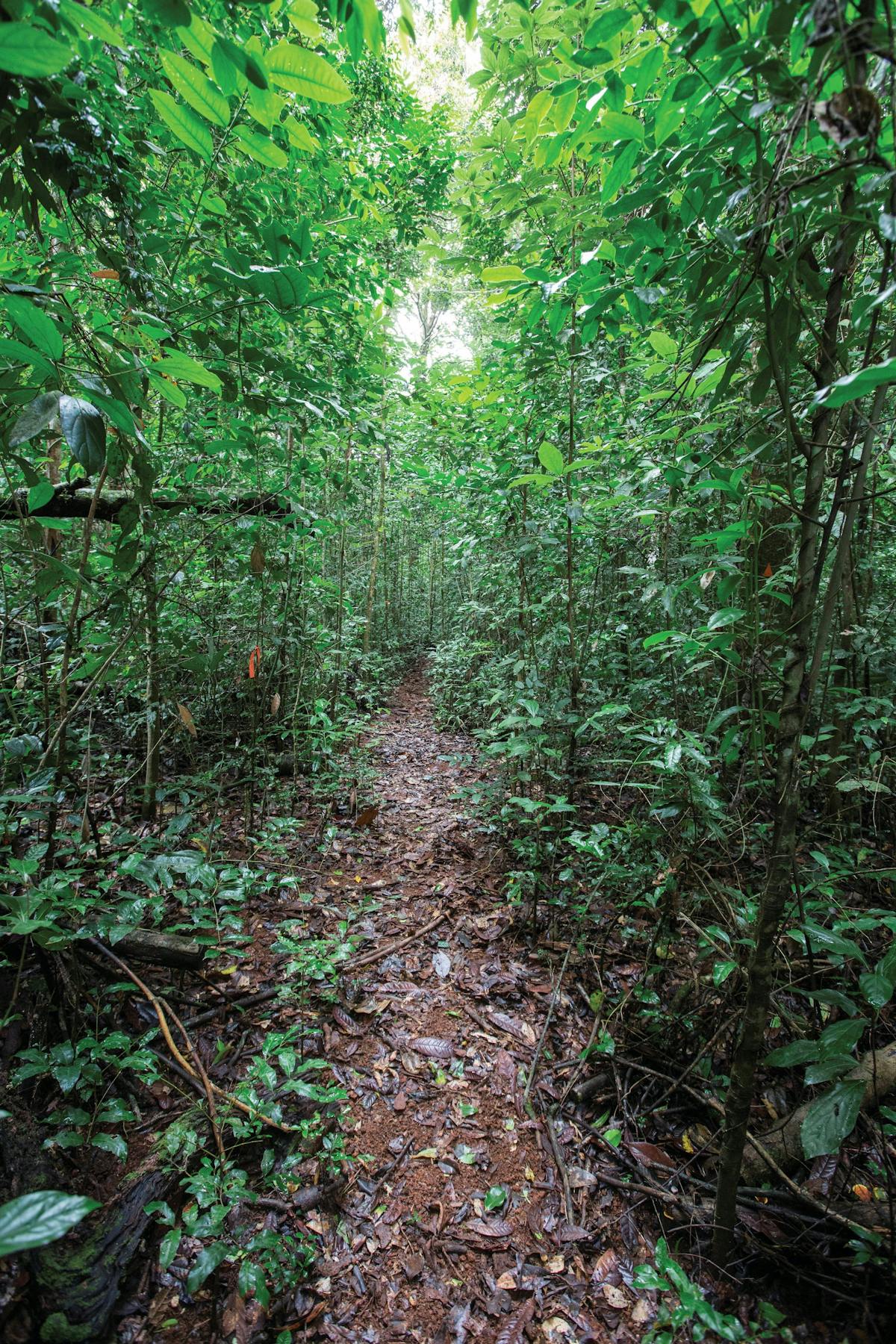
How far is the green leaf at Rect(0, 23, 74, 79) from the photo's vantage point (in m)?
0.73

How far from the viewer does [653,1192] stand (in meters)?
1.96

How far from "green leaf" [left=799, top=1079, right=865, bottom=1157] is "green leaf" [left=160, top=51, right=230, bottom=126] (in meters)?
2.57

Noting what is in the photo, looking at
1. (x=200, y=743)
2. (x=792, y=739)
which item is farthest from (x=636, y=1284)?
(x=200, y=743)

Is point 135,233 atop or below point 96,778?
atop

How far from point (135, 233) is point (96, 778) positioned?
3.49m


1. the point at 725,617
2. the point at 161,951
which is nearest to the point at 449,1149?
the point at 161,951

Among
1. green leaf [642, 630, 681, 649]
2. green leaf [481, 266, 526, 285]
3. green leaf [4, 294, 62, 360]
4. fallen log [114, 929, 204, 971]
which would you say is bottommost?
fallen log [114, 929, 204, 971]

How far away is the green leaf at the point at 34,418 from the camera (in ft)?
3.14

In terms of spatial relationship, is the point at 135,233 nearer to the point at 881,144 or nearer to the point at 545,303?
the point at 545,303

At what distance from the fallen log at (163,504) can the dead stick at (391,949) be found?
245 cm

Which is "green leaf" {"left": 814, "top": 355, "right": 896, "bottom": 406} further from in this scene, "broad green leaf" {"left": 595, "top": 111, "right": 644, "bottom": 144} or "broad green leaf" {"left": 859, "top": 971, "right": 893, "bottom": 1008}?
"broad green leaf" {"left": 859, "top": 971, "right": 893, "bottom": 1008}

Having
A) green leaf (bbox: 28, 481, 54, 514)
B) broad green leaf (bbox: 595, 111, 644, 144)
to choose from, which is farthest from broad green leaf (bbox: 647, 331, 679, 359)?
green leaf (bbox: 28, 481, 54, 514)

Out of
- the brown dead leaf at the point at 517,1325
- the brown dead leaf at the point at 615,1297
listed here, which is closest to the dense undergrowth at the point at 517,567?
the brown dead leaf at the point at 615,1297

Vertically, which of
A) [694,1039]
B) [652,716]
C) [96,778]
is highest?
[652,716]
